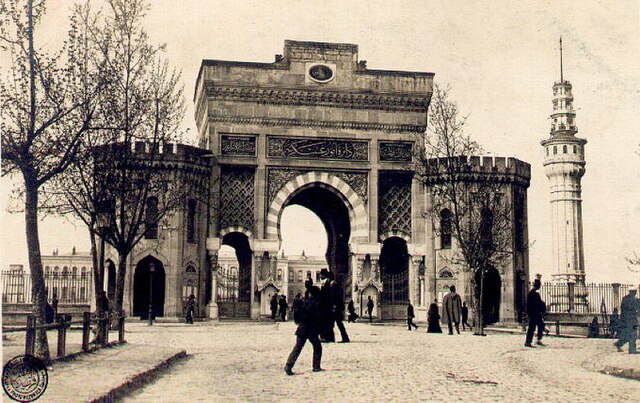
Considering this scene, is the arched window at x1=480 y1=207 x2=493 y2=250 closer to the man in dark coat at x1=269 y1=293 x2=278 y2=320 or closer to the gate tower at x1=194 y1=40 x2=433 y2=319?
the gate tower at x1=194 y1=40 x2=433 y2=319

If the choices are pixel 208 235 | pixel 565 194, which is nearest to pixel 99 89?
pixel 208 235

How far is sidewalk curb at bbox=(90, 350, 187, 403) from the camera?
28.7ft

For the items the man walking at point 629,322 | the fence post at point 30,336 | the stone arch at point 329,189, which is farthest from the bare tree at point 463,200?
the fence post at point 30,336

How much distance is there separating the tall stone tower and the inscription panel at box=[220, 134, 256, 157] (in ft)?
90.0

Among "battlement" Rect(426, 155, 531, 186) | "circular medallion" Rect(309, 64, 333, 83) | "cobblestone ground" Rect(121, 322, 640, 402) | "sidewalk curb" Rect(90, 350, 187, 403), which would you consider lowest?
"cobblestone ground" Rect(121, 322, 640, 402)

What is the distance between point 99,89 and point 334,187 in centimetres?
1923

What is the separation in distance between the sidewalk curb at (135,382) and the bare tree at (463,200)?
12051 millimetres

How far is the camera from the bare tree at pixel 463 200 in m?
25.9

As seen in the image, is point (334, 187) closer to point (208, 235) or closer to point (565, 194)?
point (208, 235)

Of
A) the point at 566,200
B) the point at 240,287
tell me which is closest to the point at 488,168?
the point at 240,287

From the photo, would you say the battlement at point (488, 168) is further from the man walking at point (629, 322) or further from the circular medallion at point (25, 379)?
the circular medallion at point (25, 379)

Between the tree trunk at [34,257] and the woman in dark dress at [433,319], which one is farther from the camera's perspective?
the woman in dark dress at [433,319]

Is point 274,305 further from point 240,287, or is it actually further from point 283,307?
point 240,287

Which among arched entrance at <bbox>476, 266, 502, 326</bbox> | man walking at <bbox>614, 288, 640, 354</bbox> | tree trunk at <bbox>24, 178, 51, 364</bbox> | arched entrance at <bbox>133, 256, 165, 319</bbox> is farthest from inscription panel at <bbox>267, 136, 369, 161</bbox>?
tree trunk at <bbox>24, 178, 51, 364</bbox>
